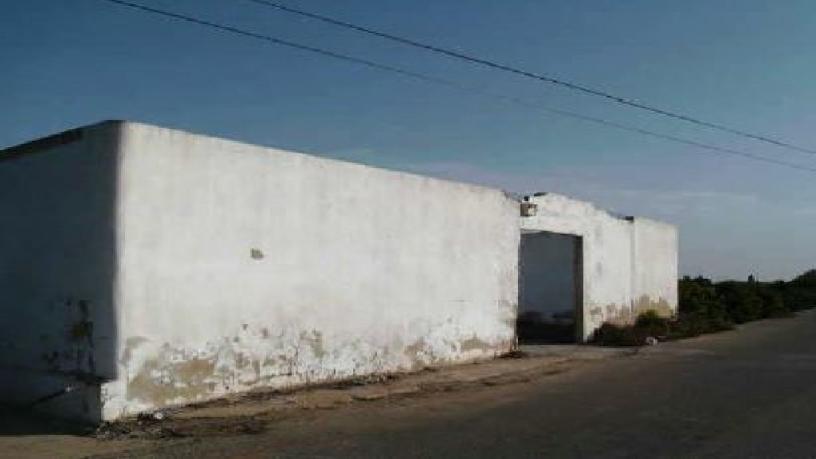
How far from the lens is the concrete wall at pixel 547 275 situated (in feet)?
68.3

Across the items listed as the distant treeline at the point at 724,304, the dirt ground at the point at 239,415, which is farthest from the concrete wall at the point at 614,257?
the dirt ground at the point at 239,415

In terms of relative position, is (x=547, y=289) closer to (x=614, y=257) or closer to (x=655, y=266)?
(x=614, y=257)

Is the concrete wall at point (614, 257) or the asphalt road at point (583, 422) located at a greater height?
the concrete wall at point (614, 257)

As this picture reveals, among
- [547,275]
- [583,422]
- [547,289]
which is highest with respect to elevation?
[547,275]

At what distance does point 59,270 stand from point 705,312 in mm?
22336

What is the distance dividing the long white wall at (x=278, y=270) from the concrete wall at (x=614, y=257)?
327 centimetres

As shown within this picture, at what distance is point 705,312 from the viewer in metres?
27.4

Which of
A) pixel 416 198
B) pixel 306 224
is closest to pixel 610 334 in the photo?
pixel 416 198

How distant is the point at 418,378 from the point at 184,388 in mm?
4171

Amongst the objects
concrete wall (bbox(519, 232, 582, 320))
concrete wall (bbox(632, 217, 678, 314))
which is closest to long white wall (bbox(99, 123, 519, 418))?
concrete wall (bbox(519, 232, 582, 320))

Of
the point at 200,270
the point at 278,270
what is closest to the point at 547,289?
the point at 278,270

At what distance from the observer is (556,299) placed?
21.0m

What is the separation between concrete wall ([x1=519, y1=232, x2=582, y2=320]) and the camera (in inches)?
820

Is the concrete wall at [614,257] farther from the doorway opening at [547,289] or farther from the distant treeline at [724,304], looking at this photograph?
the distant treeline at [724,304]
